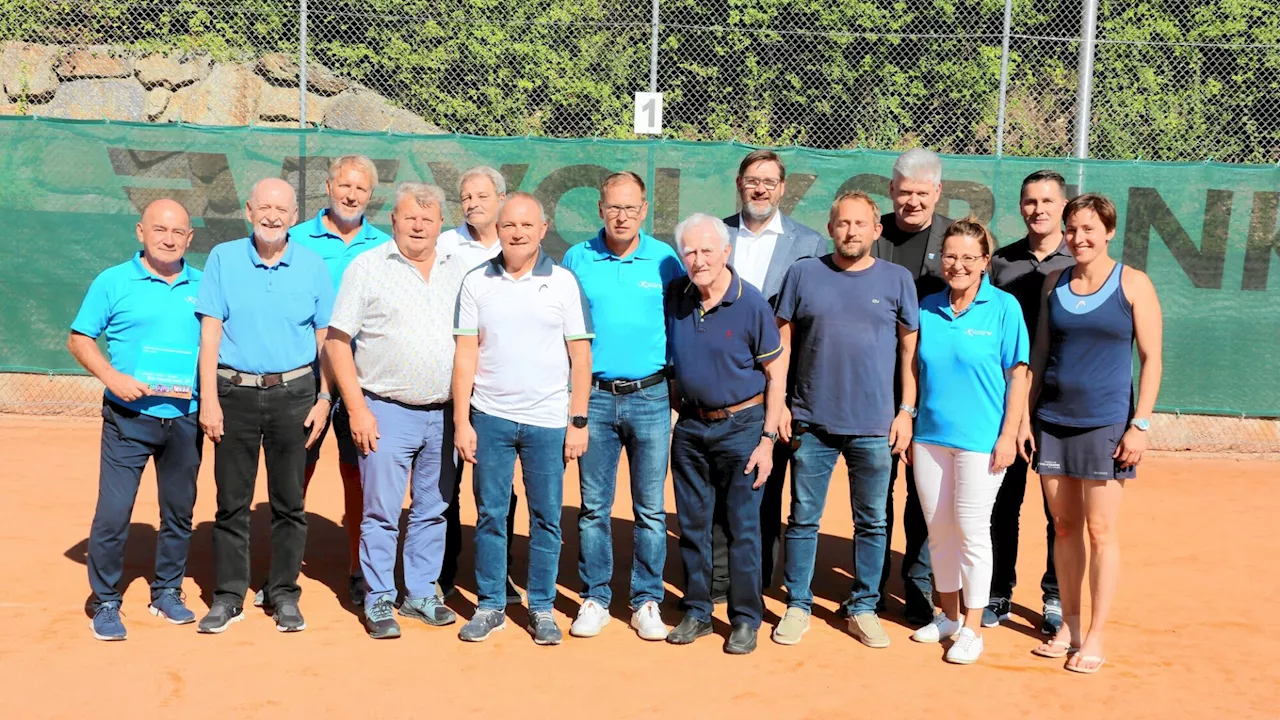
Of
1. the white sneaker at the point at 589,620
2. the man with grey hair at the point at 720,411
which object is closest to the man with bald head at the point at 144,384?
the white sneaker at the point at 589,620

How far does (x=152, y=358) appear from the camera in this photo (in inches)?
187

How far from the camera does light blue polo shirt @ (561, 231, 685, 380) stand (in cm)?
480

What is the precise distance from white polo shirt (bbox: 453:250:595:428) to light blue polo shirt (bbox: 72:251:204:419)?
3.68ft

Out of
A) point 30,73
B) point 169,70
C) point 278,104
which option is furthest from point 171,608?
point 30,73

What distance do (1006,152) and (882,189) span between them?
538 centimetres

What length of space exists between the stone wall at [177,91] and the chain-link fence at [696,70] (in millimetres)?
22

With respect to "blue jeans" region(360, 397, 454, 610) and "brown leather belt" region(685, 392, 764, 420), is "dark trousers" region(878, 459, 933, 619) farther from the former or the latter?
"blue jeans" region(360, 397, 454, 610)

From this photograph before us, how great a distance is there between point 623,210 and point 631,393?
0.73 meters

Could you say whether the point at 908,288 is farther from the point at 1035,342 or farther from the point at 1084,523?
the point at 1084,523

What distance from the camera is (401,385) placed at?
188 inches

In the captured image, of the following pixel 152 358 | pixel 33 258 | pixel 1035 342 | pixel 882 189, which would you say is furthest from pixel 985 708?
pixel 33 258

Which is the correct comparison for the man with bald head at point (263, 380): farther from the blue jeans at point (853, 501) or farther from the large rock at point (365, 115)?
the large rock at point (365, 115)

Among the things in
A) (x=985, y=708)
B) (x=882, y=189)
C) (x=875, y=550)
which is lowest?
(x=985, y=708)

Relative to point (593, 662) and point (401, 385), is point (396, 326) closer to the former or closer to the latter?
point (401, 385)
